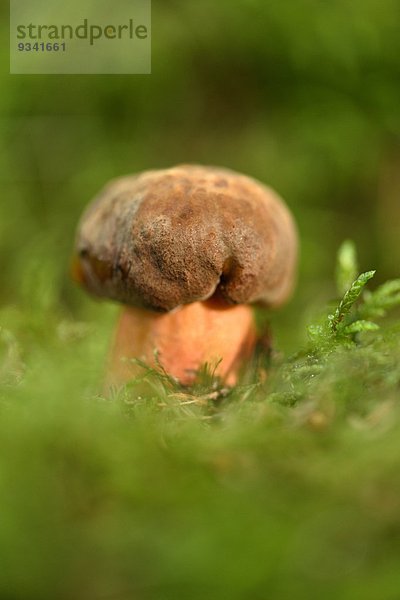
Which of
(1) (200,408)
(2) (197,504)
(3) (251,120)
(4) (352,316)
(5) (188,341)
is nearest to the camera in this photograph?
(2) (197,504)

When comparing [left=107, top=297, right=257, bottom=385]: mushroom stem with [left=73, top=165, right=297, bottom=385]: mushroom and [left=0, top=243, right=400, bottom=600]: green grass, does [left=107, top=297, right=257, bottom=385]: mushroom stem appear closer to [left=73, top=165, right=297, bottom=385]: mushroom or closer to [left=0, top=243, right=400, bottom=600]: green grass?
[left=73, top=165, right=297, bottom=385]: mushroom

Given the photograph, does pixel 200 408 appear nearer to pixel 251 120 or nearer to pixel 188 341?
pixel 188 341

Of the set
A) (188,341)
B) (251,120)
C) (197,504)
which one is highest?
(251,120)

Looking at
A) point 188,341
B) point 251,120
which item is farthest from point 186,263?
point 251,120

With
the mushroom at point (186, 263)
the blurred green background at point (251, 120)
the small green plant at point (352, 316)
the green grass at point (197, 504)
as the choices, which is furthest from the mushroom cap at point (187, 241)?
the blurred green background at point (251, 120)

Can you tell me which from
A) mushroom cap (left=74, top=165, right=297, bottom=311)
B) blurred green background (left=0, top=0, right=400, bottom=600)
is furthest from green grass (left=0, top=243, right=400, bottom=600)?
mushroom cap (left=74, top=165, right=297, bottom=311)

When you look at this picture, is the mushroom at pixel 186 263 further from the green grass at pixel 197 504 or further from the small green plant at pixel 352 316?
the green grass at pixel 197 504
